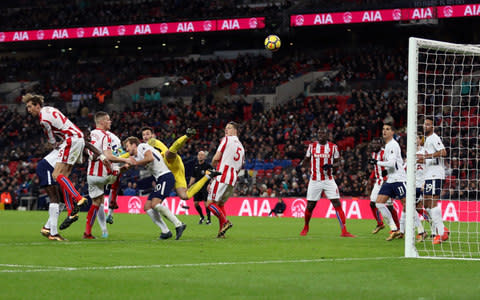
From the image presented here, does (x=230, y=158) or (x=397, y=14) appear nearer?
(x=230, y=158)

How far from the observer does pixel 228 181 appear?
50.5 feet

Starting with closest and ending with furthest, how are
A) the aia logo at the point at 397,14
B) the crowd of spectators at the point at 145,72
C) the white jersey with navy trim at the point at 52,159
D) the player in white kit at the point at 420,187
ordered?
the white jersey with navy trim at the point at 52,159 → the player in white kit at the point at 420,187 → the aia logo at the point at 397,14 → the crowd of spectators at the point at 145,72

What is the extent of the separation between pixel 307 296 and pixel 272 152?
91.5ft

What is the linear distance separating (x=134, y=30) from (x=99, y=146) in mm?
28759

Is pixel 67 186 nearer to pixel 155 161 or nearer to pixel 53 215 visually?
pixel 53 215

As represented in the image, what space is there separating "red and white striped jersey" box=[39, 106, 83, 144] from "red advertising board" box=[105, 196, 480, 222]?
13504 millimetres

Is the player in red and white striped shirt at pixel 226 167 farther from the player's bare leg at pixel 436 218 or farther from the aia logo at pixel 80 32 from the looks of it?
the aia logo at pixel 80 32

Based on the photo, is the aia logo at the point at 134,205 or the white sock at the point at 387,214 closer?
the white sock at the point at 387,214

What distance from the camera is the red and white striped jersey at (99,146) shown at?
46.9 ft

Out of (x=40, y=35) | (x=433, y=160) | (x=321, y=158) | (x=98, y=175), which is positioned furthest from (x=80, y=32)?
(x=433, y=160)

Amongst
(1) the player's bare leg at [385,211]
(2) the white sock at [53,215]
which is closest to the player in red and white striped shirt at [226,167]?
(1) the player's bare leg at [385,211]

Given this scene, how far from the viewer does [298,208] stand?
2862 cm

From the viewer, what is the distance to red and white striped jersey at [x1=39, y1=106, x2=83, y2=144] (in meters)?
13.2

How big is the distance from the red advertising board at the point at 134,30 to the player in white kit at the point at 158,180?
1025 inches
